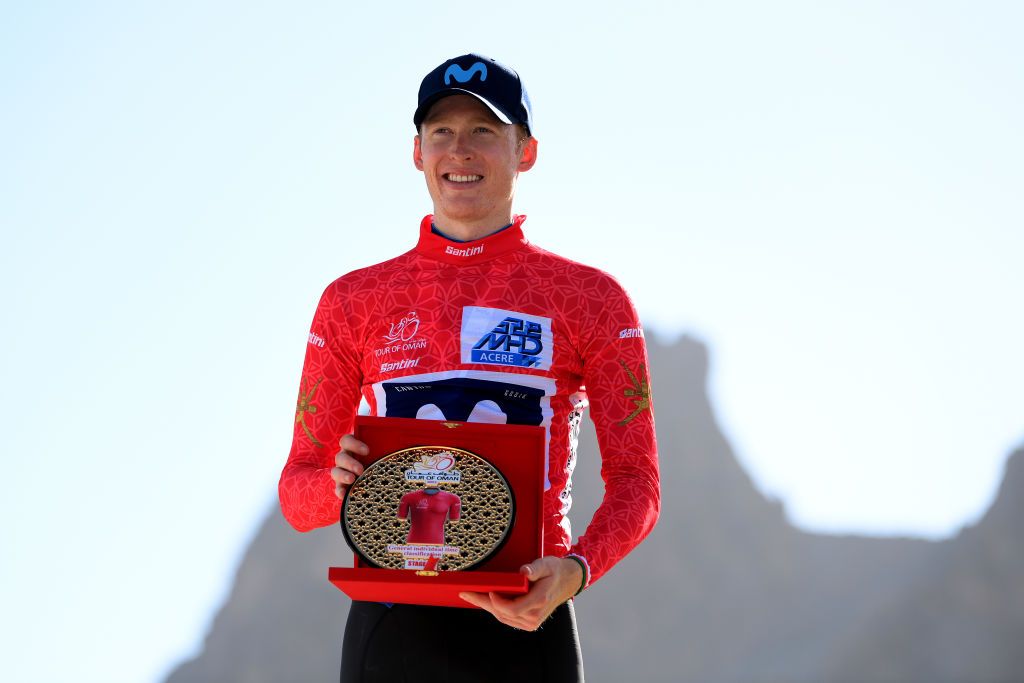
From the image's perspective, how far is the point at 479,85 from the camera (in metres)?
4.04

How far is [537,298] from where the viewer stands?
3988mm

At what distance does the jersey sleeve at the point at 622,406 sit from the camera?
3.71 meters

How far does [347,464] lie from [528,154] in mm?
1440

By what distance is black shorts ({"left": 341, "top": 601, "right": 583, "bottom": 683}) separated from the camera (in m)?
3.66

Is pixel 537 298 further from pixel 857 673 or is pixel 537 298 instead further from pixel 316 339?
pixel 857 673

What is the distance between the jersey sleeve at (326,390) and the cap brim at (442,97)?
25.6 inches

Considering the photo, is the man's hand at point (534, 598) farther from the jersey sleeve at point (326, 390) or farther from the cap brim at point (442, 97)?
the cap brim at point (442, 97)

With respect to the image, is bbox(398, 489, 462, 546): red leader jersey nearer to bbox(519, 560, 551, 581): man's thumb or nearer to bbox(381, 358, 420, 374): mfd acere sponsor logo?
bbox(519, 560, 551, 581): man's thumb

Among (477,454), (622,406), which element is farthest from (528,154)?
(477,454)

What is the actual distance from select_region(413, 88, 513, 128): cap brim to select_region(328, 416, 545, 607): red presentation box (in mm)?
1099

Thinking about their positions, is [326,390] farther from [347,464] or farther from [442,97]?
[442,97]

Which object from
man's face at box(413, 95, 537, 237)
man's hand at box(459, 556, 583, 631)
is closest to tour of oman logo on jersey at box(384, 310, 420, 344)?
man's face at box(413, 95, 537, 237)

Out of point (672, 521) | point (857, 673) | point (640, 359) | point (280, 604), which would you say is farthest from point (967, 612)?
point (640, 359)

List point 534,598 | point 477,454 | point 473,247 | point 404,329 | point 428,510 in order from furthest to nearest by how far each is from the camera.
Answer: point 473,247
point 404,329
point 477,454
point 428,510
point 534,598
